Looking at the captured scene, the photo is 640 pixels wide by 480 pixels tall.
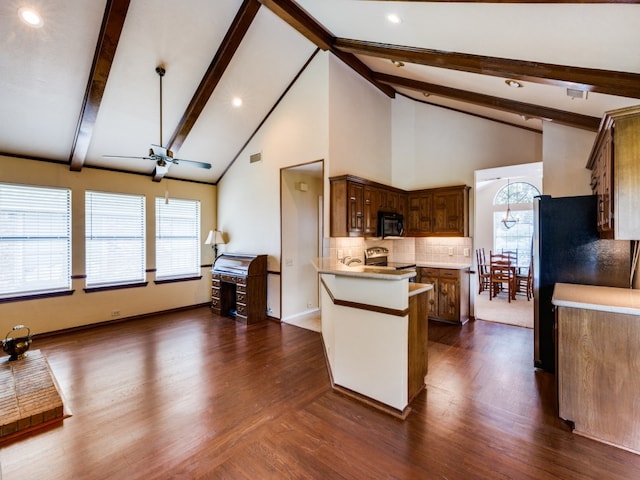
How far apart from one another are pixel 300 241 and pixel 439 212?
273cm

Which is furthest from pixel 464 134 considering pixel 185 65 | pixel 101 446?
pixel 101 446

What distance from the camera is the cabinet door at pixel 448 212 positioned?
5.27 meters

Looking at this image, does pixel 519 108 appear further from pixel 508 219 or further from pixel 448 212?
pixel 508 219

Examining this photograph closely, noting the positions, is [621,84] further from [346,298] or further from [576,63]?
[346,298]

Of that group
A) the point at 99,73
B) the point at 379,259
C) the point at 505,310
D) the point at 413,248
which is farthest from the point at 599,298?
the point at 99,73

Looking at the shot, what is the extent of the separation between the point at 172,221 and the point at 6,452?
465 cm

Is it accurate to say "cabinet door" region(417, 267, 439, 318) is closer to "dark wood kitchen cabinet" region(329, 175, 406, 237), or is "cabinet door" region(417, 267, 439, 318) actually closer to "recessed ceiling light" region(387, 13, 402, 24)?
"dark wood kitchen cabinet" region(329, 175, 406, 237)

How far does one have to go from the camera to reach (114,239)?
5.53 m

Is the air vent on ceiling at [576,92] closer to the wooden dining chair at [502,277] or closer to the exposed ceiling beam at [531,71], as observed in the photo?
the exposed ceiling beam at [531,71]

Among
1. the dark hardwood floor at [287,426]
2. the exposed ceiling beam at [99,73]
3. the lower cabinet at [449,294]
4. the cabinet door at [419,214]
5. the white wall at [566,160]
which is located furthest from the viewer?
the cabinet door at [419,214]

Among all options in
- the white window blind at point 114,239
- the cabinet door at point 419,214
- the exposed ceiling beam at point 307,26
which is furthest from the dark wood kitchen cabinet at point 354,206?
the white window blind at point 114,239

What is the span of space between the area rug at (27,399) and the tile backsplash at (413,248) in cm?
347

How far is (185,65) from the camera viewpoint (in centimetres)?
418

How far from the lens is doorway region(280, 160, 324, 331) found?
17.6ft
